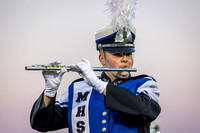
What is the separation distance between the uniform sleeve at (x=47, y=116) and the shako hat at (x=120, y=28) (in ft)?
1.51

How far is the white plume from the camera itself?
1.78m

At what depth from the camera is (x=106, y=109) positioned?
5.58 feet

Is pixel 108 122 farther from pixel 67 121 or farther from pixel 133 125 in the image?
pixel 67 121

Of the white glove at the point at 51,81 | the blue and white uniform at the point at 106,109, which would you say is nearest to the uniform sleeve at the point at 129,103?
the blue and white uniform at the point at 106,109

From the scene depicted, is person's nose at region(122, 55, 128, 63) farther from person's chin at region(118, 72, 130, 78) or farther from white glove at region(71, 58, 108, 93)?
white glove at region(71, 58, 108, 93)

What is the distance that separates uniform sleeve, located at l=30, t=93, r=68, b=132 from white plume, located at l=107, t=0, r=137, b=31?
0.56 m

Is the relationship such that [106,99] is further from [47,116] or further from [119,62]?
[47,116]

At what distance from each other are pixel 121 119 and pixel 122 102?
0.16 m

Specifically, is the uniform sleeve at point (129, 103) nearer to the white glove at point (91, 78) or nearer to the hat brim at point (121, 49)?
the white glove at point (91, 78)

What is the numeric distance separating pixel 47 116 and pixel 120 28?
66 cm

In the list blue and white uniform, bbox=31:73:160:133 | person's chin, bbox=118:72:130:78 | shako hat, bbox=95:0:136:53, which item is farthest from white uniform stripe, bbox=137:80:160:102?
shako hat, bbox=95:0:136:53

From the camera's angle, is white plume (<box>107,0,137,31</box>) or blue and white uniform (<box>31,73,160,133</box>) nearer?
blue and white uniform (<box>31,73,160,133</box>)

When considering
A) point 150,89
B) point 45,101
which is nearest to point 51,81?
point 45,101

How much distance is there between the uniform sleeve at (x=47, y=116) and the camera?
1.78 metres
